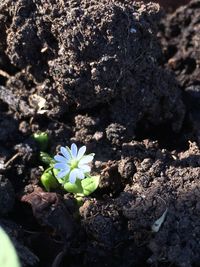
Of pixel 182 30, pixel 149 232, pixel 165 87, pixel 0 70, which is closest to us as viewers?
pixel 149 232

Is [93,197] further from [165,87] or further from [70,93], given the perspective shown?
[165,87]

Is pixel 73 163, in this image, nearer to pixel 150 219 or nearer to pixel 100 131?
pixel 100 131

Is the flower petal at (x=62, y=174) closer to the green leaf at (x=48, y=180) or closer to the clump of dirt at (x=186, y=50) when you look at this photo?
the green leaf at (x=48, y=180)

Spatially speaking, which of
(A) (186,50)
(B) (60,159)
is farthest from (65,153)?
(A) (186,50)

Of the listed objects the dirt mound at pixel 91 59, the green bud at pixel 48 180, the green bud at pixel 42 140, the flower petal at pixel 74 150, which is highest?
the dirt mound at pixel 91 59

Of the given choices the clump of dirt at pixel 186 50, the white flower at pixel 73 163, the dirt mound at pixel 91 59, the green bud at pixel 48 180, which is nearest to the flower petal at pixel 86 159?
the white flower at pixel 73 163

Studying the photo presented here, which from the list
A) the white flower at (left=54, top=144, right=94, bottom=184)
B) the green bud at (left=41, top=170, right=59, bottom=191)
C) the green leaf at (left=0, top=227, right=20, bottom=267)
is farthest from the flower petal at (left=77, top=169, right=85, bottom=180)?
the green leaf at (left=0, top=227, right=20, bottom=267)

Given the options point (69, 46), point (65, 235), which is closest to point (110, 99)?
point (69, 46)

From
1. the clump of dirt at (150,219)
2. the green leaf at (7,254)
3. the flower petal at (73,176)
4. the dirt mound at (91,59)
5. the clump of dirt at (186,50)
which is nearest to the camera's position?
the green leaf at (7,254)
